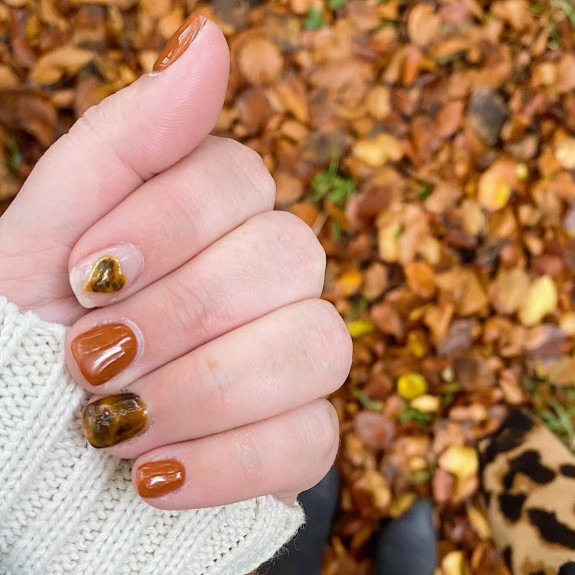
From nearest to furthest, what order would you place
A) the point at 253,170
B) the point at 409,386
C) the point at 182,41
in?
1. the point at 182,41
2. the point at 253,170
3. the point at 409,386

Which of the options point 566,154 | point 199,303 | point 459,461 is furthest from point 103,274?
point 566,154

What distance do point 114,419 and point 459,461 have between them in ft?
3.49

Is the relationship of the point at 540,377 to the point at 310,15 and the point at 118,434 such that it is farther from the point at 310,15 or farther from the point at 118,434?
the point at 118,434

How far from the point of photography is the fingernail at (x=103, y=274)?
2.05 ft

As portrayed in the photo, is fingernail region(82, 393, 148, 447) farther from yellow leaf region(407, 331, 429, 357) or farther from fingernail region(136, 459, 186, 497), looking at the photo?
yellow leaf region(407, 331, 429, 357)

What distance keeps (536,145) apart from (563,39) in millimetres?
307

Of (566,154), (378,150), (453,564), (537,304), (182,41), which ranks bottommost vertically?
(453,564)

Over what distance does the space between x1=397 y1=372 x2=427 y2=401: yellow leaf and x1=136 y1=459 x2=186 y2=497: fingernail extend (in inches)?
35.3

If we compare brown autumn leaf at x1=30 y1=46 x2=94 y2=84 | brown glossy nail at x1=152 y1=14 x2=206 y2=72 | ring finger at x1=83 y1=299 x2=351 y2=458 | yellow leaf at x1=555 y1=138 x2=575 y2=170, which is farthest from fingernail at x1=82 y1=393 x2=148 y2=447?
yellow leaf at x1=555 y1=138 x2=575 y2=170

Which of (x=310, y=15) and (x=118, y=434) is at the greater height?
(x=118, y=434)

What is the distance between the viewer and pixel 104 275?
62 centimetres

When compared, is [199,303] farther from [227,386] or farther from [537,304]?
[537,304]

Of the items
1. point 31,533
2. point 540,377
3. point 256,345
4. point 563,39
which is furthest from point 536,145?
point 31,533

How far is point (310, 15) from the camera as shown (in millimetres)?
1526
